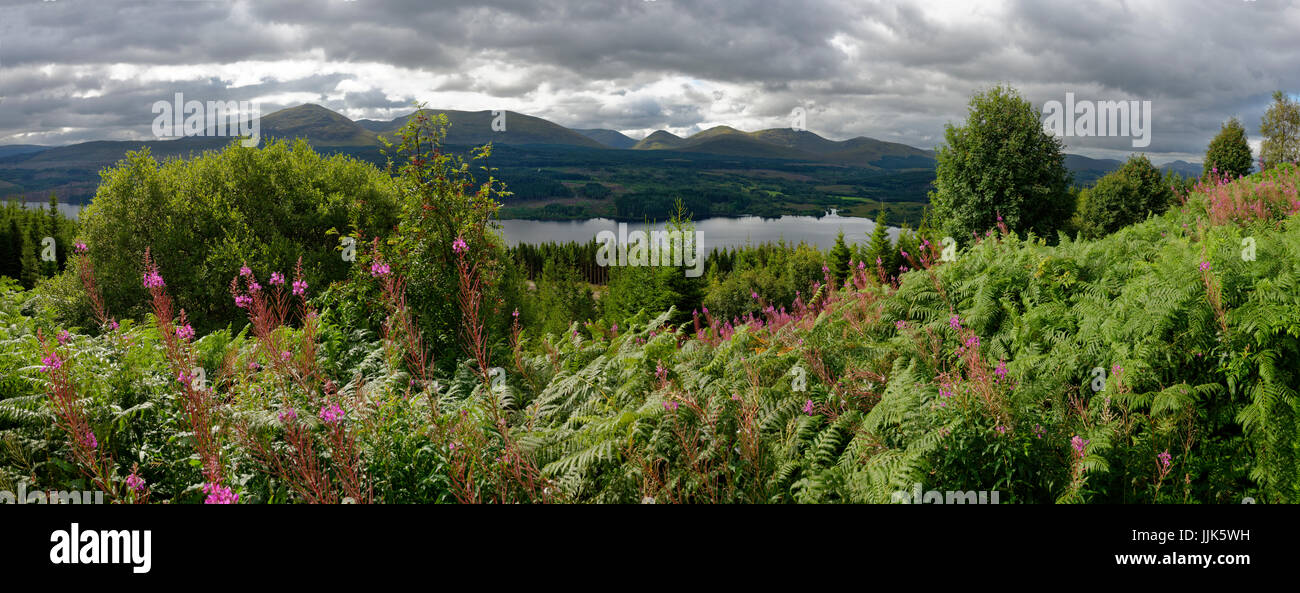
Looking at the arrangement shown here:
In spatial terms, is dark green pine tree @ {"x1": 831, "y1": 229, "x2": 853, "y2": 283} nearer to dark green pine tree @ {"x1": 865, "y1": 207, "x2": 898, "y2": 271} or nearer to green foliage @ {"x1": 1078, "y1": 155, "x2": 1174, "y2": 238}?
dark green pine tree @ {"x1": 865, "y1": 207, "x2": 898, "y2": 271}

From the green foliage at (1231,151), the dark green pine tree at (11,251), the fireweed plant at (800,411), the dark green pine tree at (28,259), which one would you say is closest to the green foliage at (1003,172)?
the green foliage at (1231,151)

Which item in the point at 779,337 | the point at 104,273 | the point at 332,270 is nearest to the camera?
the point at 779,337

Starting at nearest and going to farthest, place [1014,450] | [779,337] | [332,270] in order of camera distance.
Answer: [1014,450], [779,337], [332,270]

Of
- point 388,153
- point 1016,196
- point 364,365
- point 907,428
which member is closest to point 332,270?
point 388,153

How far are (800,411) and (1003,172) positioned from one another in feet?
92.8

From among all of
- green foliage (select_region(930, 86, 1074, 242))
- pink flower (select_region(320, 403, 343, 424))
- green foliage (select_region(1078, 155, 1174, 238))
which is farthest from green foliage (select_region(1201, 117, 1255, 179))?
pink flower (select_region(320, 403, 343, 424))

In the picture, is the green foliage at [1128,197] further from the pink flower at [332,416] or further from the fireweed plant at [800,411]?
the pink flower at [332,416]

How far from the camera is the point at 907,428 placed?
409cm

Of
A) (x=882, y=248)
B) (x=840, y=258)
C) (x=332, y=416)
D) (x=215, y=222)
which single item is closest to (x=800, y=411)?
(x=332, y=416)

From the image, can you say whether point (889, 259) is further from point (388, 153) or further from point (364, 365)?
point (364, 365)

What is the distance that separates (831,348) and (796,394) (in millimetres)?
1027

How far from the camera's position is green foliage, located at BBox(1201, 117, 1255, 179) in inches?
1492

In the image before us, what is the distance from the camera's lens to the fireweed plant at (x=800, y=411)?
382cm

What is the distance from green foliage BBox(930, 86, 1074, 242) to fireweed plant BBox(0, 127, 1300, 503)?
79.3 ft
